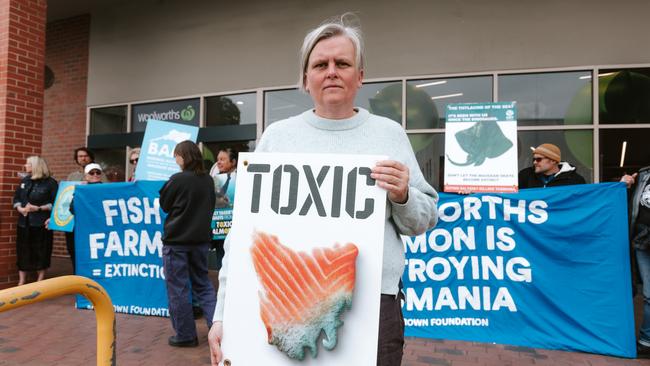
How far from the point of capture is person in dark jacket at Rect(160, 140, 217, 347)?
4.35 metres

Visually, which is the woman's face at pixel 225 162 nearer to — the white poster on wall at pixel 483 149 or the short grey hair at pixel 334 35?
the white poster on wall at pixel 483 149

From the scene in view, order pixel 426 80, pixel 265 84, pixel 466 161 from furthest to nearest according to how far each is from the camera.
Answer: pixel 265 84
pixel 426 80
pixel 466 161

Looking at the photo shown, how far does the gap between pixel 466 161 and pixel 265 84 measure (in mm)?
4607

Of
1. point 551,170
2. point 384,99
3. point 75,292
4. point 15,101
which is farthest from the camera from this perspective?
point 384,99

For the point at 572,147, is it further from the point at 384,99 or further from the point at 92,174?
the point at 92,174

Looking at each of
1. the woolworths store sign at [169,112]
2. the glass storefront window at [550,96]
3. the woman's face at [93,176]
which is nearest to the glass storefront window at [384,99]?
the glass storefront window at [550,96]

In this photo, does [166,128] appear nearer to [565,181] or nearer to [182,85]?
[182,85]

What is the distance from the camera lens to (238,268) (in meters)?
1.53

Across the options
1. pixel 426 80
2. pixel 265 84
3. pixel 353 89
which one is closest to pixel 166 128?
pixel 265 84

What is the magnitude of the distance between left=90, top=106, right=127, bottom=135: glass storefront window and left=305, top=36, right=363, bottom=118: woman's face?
9.09 meters

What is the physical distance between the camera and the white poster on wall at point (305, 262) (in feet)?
4.70

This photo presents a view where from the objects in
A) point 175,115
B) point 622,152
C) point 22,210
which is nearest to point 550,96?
point 622,152

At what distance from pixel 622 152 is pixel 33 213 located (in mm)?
8769

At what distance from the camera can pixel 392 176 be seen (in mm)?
1399
